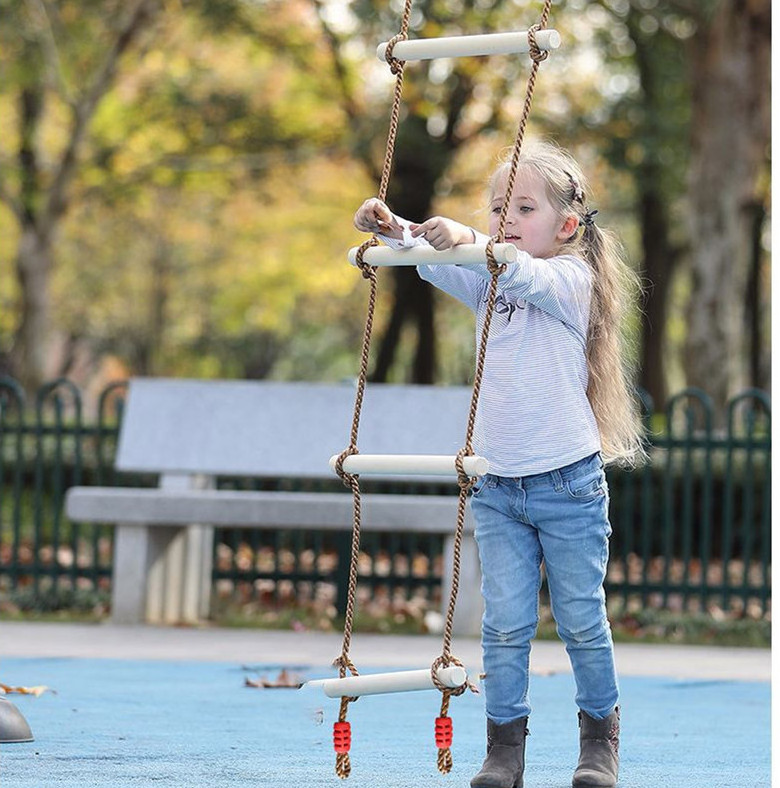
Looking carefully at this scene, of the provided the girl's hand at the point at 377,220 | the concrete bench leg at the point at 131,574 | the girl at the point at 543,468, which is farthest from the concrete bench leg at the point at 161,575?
the girl's hand at the point at 377,220

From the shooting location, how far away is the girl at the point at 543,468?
13.0 feet

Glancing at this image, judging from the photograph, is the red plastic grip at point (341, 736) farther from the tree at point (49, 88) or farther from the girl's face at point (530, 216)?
the tree at point (49, 88)

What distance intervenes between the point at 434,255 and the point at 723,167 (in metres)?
11.4

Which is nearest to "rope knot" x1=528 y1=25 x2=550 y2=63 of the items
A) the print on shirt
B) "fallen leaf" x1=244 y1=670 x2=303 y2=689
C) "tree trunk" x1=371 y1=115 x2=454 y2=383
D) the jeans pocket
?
the print on shirt

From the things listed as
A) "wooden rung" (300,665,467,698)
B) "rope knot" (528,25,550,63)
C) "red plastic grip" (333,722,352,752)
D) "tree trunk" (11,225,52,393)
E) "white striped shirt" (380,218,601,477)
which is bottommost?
"red plastic grip" (333,722,352,752)

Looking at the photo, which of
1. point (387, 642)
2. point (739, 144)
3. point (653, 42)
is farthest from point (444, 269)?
point (653, 42)

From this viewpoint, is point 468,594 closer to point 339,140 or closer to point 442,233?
point 442,233

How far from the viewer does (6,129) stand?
24.2m

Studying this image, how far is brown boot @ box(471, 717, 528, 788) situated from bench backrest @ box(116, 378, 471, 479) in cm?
467

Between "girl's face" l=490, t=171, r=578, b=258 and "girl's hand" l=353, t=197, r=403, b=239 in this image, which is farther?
"girl's face" l=490, t=171, r=578, b=258

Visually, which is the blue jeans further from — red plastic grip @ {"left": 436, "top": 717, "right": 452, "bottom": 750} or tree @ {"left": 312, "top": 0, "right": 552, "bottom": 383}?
tree @ {"left": 312, "top": 0, "right": 552, "bottom": 383}

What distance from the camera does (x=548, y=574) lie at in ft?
13.3

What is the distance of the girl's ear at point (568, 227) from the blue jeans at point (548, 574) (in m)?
0.60

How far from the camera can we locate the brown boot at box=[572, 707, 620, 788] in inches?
155
